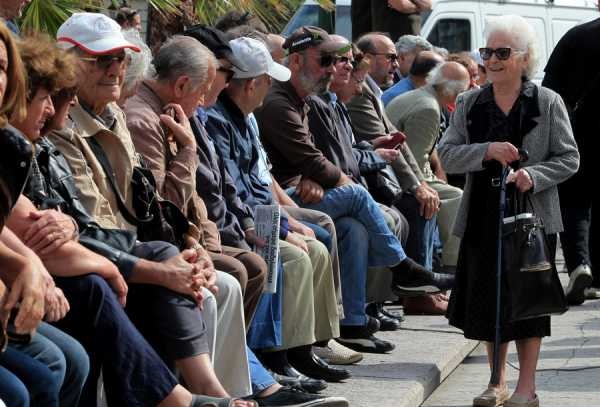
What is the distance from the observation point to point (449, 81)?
1132cm

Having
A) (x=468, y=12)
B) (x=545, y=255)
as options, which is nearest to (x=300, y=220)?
(x=545, y=255)

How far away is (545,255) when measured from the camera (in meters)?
7.36

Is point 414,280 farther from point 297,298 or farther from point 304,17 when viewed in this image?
point 304,17

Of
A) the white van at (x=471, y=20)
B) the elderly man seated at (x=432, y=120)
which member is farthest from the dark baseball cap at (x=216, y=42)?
the white van at (x=471, y=20)

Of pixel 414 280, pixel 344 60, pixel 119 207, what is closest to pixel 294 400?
pixel 119 207

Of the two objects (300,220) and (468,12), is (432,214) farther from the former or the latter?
(468,12)

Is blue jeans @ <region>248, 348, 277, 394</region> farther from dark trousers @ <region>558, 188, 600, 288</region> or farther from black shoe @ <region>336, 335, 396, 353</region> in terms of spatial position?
dark trousers @ <region>558, 188, 600, 288</region>

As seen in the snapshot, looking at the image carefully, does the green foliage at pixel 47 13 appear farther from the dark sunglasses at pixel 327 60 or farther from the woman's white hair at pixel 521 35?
the woman's white hair at pixel 521 35

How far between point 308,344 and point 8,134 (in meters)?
3.44

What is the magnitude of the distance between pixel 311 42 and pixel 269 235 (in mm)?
2043

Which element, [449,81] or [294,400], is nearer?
[294,400]

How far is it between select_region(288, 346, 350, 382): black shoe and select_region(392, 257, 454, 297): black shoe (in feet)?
7.36

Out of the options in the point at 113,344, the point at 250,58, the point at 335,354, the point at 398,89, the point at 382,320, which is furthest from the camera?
the point at 398,89

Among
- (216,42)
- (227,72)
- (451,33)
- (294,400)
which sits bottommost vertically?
(451,33)
